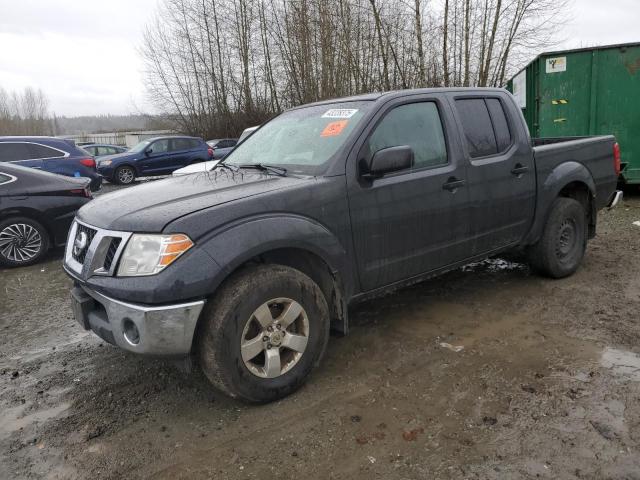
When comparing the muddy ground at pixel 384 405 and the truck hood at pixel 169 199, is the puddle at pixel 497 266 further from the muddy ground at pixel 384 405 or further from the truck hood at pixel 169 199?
the truck hood at pixel 169 199

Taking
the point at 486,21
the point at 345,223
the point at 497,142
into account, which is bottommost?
the point at 345,223

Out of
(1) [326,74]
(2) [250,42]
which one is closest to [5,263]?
(1) [326,74]

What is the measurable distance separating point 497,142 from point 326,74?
56.4 feet

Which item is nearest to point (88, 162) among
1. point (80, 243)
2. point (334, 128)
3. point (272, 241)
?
point (80, 243)

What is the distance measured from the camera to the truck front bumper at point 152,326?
101 inches

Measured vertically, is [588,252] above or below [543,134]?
below

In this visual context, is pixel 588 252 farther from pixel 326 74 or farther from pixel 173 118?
pixel 173 118

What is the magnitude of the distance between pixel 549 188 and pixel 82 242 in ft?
12.7

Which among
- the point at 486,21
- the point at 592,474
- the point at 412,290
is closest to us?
the point at 592,474

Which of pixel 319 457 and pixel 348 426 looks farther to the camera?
pixel 348 426

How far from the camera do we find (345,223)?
3193 millimetres

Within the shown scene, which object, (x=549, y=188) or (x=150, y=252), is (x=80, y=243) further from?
(x=549, y=188)

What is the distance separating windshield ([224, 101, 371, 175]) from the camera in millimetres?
3373

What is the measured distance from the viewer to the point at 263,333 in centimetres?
286
